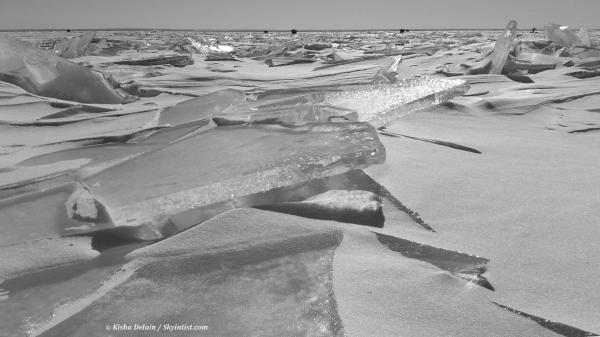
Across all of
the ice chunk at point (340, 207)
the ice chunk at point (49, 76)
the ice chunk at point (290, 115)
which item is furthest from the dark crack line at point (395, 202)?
the ice chunk at point (49, 76)

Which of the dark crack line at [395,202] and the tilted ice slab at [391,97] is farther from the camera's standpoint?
the tilted ice slab at [391,97]

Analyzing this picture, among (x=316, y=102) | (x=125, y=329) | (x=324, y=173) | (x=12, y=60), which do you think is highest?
(x=12, y=60)

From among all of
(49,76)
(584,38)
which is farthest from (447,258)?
(584,38)

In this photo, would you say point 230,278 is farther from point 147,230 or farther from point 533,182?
point 533,182

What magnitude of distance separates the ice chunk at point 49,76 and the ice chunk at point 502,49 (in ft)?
6.90

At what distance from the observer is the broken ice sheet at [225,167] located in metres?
0.71

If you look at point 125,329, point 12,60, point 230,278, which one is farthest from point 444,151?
point 12,60

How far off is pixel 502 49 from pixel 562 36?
7.08 feet

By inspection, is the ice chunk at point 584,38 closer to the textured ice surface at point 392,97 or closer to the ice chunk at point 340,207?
the textured ice surface at point 392,97

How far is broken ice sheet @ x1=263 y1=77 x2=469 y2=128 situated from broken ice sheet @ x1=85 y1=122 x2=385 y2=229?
0.27m

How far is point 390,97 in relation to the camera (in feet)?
4.24

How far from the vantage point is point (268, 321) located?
0.48 metres

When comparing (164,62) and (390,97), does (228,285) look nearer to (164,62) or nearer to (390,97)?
(390,97)

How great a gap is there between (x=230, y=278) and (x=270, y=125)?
21.0 inches
